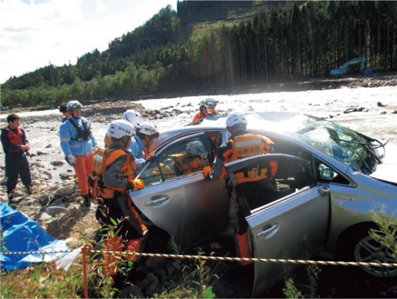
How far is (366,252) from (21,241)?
3.89m

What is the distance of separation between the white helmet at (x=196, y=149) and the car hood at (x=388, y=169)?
1.94 meters

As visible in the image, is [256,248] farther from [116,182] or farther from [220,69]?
[220,69]

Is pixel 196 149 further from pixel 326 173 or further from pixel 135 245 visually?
pixel 326 173

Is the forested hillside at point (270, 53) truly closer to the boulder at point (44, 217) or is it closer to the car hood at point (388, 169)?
the car hood at point (388, 169)

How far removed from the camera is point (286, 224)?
123 inches

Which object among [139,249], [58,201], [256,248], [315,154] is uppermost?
[315,154]

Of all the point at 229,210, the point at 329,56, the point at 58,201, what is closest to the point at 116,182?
the point at 229,210

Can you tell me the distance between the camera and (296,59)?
59781 millimetres

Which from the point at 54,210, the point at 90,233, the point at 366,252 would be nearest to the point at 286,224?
the point at 366,252

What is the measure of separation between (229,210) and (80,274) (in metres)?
1.82

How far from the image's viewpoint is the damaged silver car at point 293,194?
122 inches

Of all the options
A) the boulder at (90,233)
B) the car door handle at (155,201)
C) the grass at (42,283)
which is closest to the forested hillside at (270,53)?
the boulder at (90,233)

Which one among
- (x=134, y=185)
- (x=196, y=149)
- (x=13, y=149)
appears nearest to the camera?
(x=134, y=185)

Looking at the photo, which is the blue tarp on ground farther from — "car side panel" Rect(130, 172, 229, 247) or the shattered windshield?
the shattered windshield
